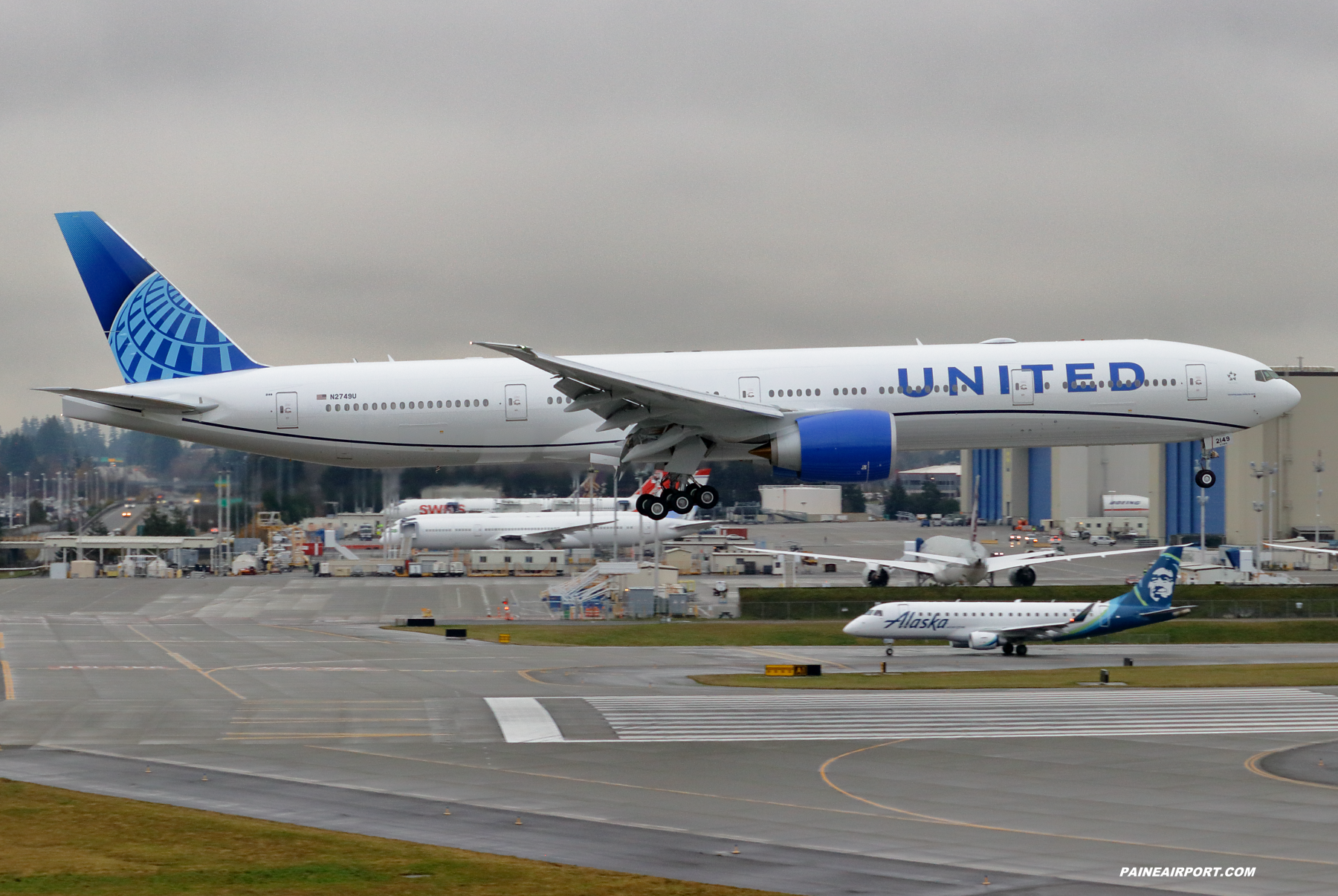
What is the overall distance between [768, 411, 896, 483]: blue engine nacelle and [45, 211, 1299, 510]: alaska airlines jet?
0.05 m

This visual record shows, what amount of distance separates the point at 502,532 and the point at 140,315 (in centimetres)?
8721

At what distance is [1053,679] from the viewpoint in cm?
5453

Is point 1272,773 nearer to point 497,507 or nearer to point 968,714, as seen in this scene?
point 968,714

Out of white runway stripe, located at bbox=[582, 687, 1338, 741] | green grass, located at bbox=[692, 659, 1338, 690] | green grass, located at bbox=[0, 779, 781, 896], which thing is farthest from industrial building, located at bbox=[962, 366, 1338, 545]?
green grass, located at bbox=[0, 779, 781, 896]

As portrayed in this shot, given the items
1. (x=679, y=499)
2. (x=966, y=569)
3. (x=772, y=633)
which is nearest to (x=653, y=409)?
(x=679, y=499)

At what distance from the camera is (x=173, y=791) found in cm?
3122

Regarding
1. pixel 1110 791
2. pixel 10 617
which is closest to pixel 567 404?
pixel 1110 791

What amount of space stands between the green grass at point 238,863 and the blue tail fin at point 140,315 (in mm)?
17698

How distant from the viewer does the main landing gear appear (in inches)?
1607

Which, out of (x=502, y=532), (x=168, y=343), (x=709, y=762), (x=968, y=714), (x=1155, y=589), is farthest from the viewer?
(x=502, y=532)

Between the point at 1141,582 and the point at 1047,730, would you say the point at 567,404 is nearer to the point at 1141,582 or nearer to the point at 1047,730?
the point at 1047,730

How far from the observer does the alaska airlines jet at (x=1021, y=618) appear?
67688mm

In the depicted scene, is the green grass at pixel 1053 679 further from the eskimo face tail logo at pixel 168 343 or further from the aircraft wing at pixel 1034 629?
the eskimo face tail logo at pixel 168 343

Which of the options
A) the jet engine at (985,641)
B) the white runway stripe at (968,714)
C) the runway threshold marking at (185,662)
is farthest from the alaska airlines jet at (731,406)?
the jet engine at (985,641)
